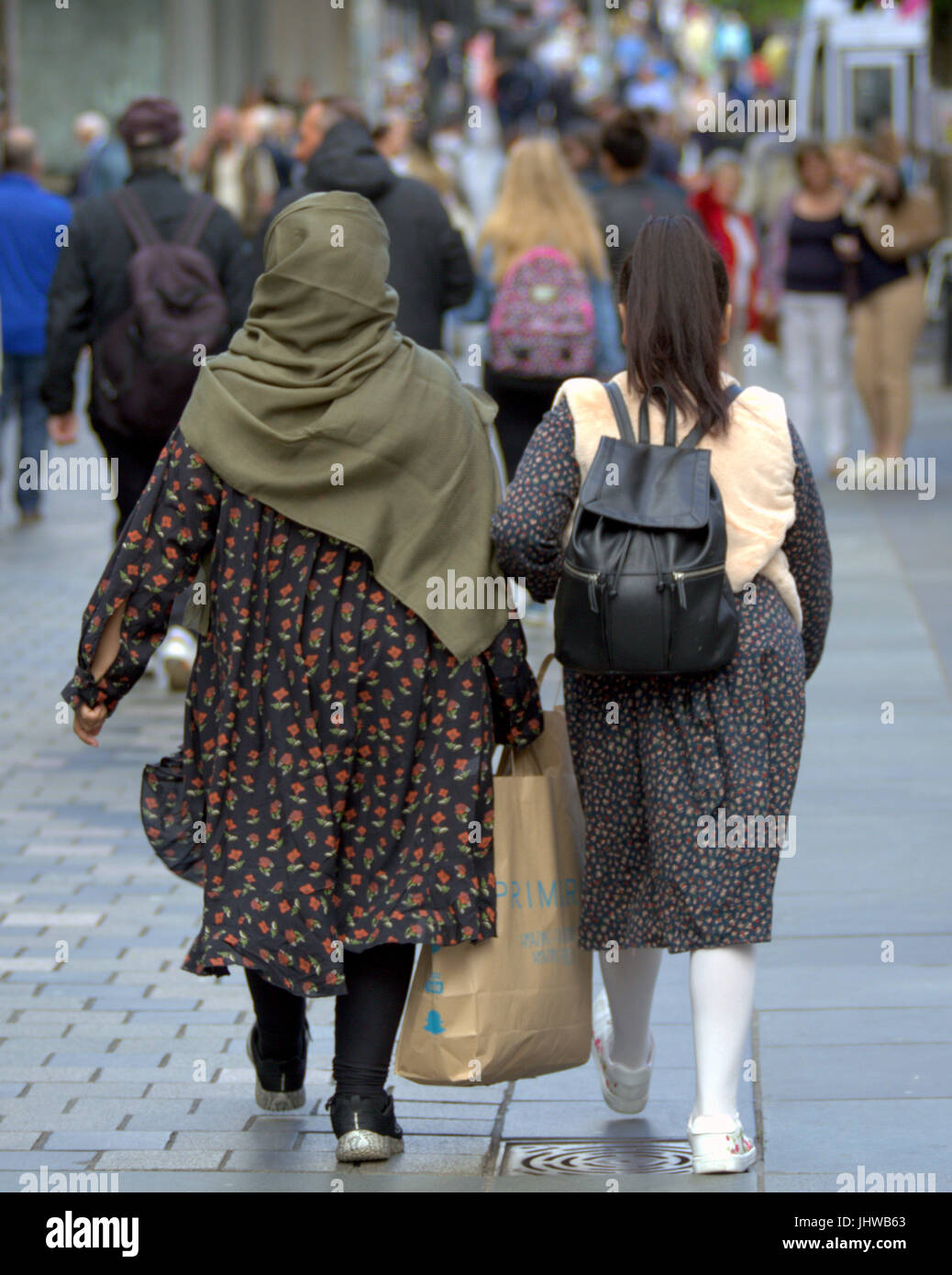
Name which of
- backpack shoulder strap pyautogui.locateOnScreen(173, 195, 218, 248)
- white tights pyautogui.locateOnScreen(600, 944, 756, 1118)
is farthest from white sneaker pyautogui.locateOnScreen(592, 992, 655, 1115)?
backpack shoulder strap pyautogui.locateOnScreen(173, 195, 218, 248)

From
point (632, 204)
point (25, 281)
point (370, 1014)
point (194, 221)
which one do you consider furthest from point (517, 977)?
point (25, 281)

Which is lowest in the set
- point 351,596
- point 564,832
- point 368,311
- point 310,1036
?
point 310,1036

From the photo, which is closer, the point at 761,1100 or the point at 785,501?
the point at 785,501

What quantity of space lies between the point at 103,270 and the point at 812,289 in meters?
6.53

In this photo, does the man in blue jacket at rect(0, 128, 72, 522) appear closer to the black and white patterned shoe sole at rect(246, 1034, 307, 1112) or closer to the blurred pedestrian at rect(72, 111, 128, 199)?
the blurred pedestrian at rect(72, 111, 128, 199)

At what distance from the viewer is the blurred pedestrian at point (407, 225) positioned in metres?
8.05

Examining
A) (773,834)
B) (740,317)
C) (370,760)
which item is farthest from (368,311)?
(740,317)

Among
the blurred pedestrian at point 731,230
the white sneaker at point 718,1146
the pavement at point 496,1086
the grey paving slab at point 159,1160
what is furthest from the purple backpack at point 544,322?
the blurred pedestrian at point 731,230

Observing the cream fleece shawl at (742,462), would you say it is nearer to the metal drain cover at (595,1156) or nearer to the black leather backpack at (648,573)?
the black leather backpack at (648,573)

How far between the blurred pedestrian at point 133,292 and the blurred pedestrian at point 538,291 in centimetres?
112

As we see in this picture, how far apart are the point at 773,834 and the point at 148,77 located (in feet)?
83.9

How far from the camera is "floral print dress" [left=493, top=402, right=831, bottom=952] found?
12.7 ft
